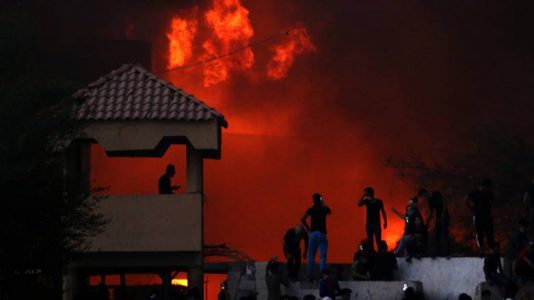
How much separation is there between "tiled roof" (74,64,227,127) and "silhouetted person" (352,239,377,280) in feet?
19.3

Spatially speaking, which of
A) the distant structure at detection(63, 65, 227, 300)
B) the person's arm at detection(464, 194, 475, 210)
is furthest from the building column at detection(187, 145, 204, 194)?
the person's arm at detection(464, 194, 475, 210)

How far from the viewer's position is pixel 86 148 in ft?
117

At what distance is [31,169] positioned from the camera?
2536 cm

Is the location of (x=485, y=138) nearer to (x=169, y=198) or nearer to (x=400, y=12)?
(x=400, y=12)

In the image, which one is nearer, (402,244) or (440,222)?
(440,222)

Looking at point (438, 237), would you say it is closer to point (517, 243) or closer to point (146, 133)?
point (517, 243)

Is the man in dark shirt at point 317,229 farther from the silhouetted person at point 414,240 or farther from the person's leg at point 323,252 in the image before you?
the silhouetted person at point 414,240

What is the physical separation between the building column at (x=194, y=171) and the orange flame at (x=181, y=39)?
2148cm

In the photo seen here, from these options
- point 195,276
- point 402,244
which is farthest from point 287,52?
point 402,244

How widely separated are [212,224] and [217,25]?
952 cm

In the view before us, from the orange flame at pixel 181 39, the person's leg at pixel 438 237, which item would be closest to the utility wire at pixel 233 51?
the orange flame at pixel 181 39

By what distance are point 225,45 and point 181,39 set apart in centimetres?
318

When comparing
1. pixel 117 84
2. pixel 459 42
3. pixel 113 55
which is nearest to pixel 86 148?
pixel 117 84

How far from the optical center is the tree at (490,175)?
51.4 metres
